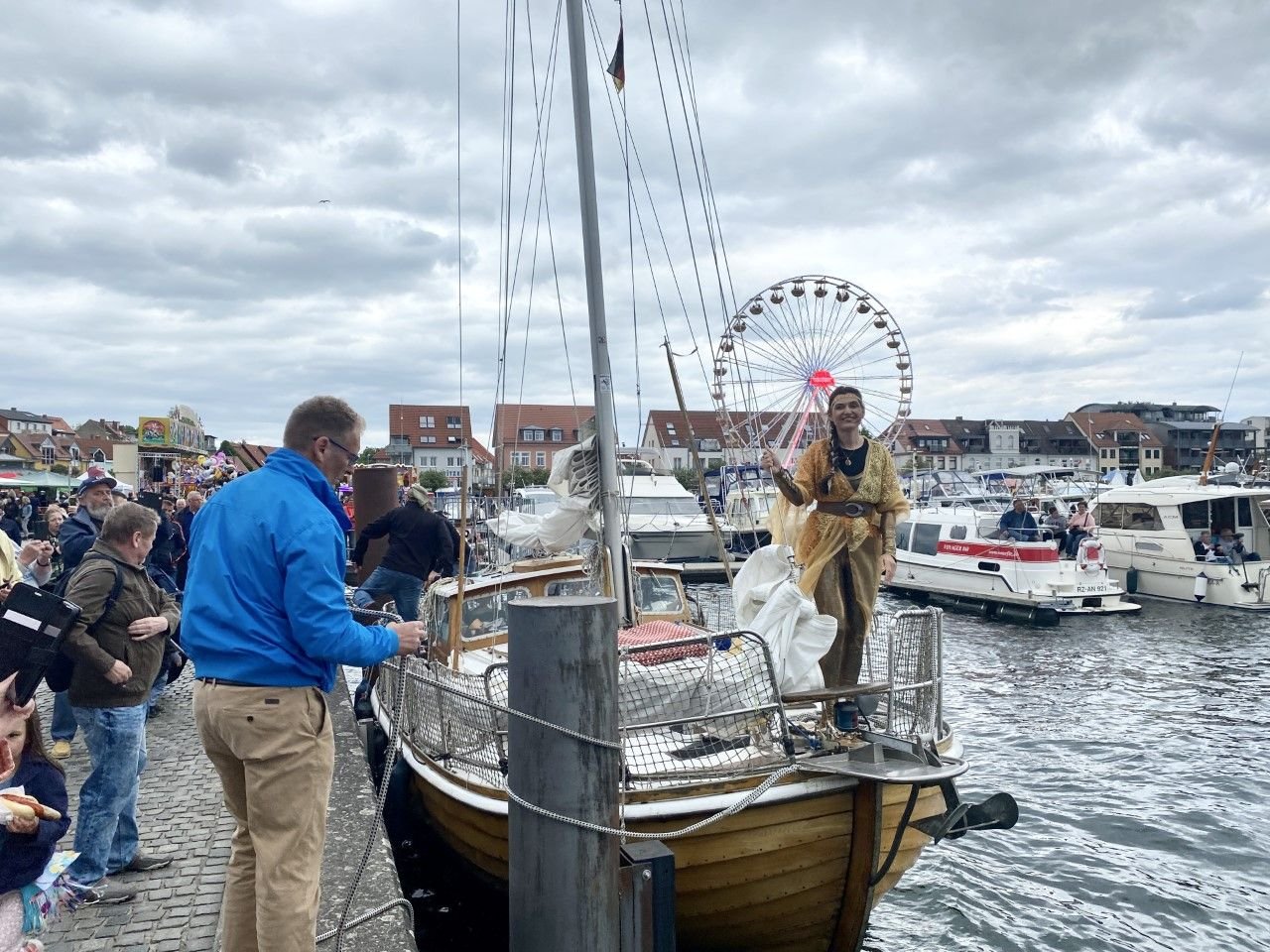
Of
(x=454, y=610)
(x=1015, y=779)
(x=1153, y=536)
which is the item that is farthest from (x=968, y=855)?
(x=1153, y=536)

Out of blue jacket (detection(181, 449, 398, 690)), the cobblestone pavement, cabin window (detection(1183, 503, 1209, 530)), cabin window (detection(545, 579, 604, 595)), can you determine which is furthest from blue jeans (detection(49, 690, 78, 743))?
cabin window (detection(1183, 503, 1209, 530))

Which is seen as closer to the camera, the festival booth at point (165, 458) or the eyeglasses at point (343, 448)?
the eyeglasses at point (343, 448)

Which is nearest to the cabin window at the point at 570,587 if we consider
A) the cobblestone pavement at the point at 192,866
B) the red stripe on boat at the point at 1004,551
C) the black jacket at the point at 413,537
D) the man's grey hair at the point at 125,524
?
the black jacket at the point at 413,537

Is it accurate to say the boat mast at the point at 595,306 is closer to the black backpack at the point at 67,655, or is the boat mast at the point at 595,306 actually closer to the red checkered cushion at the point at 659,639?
the red checkered cushion at the point at 659,639

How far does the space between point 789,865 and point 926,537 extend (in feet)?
68.0

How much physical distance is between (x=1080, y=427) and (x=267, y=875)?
106355mm

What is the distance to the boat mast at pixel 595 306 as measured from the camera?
7059 millimetres

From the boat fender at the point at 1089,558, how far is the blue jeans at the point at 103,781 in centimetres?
2042

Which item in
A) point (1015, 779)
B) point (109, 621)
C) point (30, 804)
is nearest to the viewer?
point (30, 804)

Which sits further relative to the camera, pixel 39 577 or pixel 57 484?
pixel 57 484

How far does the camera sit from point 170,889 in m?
4.43

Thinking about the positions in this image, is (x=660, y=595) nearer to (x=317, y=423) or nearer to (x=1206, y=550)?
(x=317, y=423)

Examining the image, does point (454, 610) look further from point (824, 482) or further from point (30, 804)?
point (30, 804)

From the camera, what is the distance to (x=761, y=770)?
4617 millimetres
